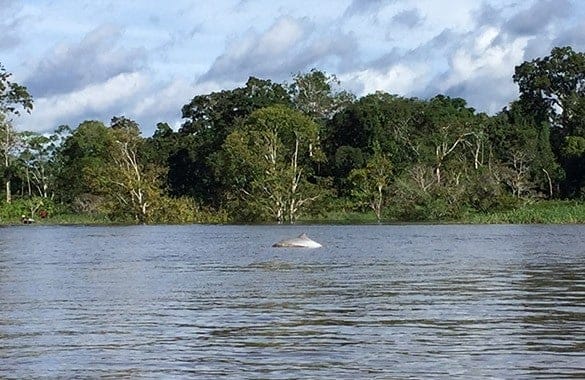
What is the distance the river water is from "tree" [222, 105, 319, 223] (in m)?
47.6

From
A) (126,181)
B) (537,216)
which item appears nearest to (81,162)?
(126,181)

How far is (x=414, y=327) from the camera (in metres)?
15.8

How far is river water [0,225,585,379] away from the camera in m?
12.4

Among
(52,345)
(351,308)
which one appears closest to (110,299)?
(351,308)

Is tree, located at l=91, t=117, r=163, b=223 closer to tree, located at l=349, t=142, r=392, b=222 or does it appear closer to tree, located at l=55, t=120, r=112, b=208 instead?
tree, located at l=55, t=120, r=112, b=208

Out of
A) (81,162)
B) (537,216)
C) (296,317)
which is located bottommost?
(296,317)

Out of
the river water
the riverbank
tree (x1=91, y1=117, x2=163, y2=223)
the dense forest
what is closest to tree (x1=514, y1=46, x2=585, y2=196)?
the dense forest

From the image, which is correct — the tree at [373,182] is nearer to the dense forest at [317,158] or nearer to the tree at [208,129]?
the dense forest at [317,158]

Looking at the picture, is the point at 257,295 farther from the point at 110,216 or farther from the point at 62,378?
the point at 110,216

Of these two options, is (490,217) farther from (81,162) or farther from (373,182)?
(81,162)

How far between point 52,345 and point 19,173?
299 ft

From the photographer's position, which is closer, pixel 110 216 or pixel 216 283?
pixel 216 283

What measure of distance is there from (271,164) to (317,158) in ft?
18.8

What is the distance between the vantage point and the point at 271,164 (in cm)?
8300
